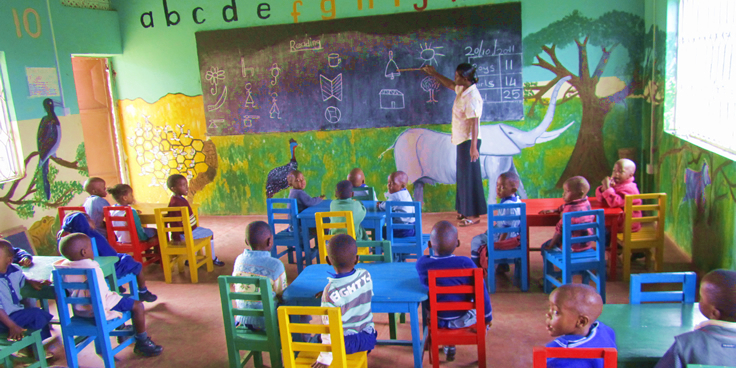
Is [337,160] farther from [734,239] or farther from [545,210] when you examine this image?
[734,239]

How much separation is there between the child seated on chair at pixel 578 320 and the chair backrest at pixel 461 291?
0.63 meters

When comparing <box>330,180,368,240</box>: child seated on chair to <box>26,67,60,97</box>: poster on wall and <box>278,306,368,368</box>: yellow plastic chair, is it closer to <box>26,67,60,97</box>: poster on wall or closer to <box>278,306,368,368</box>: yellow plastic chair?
<box>278,306,368,368</box>: yellow plastic chair

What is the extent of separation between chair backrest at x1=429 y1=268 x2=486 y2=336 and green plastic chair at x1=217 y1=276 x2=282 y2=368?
871 mm

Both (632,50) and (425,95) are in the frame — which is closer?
(632,50)

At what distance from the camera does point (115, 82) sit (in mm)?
7539

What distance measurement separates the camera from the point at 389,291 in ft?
9.13

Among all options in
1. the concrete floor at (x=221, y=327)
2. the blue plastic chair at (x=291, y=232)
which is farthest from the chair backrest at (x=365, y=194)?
the concrete floor at (x=221, y=327)

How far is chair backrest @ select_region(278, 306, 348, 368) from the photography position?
2.14 m

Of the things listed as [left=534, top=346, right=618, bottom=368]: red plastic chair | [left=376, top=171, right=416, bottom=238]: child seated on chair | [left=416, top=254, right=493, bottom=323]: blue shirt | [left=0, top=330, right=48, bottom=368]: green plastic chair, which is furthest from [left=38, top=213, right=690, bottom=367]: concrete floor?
[left=534, top=346, right=618, bottom=368]: red plastic chair

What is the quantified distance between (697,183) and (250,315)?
4.00 meters

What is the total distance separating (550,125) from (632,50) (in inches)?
48.9

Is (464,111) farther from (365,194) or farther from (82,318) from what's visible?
(82,318)

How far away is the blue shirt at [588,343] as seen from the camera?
1.87 meters

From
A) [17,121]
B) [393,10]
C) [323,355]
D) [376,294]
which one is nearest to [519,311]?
[376,294]
